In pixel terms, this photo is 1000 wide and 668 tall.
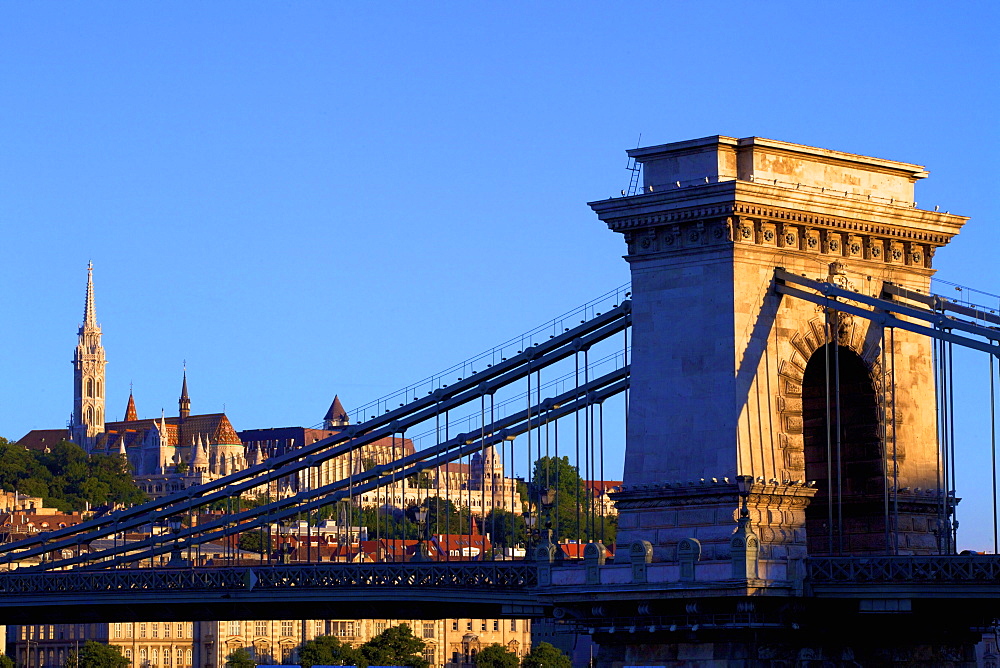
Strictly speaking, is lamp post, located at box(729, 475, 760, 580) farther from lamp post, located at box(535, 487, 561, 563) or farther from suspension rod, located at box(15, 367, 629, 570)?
suspension rod, located at box(15, 367, 629, 570)

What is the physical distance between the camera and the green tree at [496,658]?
19550cm

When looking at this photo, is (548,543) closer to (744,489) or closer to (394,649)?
(744,489)

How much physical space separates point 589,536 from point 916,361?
1077 centimetres

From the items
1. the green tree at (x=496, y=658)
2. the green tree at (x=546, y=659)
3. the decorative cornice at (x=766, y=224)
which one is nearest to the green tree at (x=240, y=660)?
the green tree at (x=496, y=658)

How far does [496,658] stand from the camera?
196000 mm

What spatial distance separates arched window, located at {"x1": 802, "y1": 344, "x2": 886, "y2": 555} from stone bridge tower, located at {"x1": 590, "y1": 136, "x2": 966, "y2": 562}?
6 cm

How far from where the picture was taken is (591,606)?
66062 mm

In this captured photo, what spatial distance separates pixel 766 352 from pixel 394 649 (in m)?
123

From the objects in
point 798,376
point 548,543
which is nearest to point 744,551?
point 798,376

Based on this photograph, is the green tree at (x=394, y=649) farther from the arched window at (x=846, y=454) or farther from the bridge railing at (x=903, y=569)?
the bridge railing at (x=903, y=569)

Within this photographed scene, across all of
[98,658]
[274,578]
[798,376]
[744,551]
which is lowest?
[98,658]

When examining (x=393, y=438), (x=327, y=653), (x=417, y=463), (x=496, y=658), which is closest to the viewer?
(x=393, y=438)

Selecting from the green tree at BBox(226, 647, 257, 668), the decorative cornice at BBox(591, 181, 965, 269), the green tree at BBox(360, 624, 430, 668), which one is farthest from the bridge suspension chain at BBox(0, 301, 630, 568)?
the green tree at BBox(226, 647, 257, 668)

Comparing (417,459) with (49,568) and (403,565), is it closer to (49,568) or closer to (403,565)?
(403,565)
